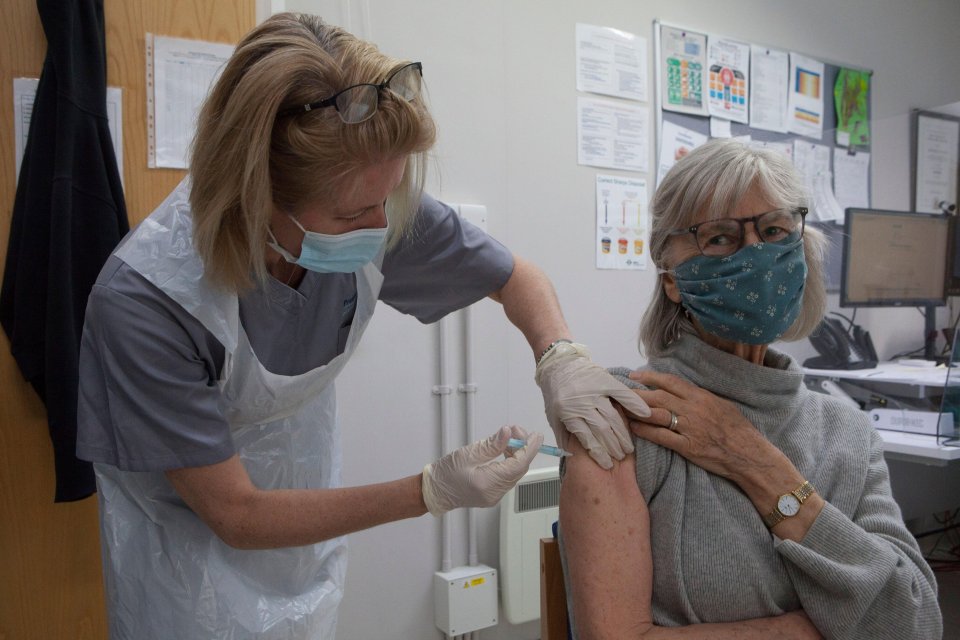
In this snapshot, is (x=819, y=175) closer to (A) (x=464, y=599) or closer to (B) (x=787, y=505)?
(A) (x=464, y=599)

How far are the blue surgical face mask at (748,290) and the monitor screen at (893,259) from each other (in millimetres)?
2007

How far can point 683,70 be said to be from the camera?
10.2 feet

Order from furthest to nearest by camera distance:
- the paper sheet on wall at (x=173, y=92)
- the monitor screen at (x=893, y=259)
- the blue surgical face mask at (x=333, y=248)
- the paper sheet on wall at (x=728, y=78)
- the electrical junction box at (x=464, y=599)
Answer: the paper sheet on wall at (x=728, y=78)
the monitor screen at (x=893, y=259)
the electrical junction box at (x=464, y=599)
the paper sheet on wall at (x=173, y=92)
the blue surgical face mask at (x=333, y=248)

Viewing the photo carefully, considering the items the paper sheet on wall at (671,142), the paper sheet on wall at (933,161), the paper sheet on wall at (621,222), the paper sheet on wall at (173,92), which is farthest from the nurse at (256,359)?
the paper sheet on wall at (933,161)

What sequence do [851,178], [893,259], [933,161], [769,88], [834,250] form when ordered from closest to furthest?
[893,259], [834,250], [769,88], [851,178], [933,161]

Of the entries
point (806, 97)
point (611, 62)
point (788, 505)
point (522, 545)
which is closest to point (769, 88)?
point (806, 97)

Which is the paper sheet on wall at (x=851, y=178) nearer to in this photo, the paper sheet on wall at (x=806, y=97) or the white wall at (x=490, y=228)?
the paper sheet on wall at (x=806, y=97)

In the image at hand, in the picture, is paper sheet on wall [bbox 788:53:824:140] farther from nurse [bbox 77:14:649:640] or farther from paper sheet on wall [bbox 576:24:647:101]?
nurse [bbox 77:14:649:640]

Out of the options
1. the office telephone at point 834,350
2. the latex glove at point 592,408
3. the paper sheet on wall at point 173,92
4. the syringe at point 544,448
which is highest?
the paper sheet on wall at point 173,92

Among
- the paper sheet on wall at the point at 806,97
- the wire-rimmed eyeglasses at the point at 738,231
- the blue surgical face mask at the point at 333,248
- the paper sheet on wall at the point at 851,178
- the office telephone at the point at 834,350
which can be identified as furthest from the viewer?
the paper sheet on wall at the point at 851,178

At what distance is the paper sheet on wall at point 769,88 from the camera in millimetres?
3329

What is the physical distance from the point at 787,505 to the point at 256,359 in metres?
0.82

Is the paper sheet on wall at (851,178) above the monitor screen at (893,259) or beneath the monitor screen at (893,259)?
above

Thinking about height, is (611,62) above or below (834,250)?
above
